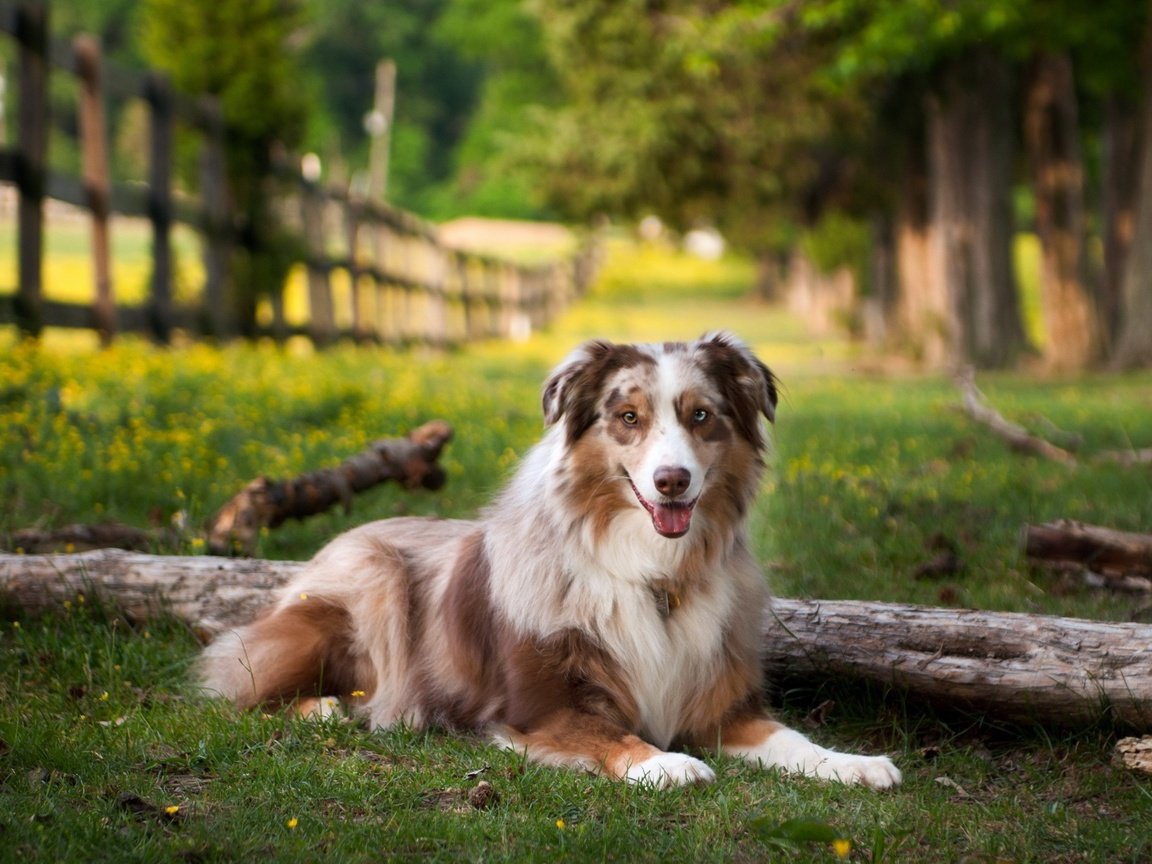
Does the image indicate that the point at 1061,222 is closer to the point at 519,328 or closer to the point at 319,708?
the point at 519,328

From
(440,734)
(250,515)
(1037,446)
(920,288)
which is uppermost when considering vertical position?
(920,288)

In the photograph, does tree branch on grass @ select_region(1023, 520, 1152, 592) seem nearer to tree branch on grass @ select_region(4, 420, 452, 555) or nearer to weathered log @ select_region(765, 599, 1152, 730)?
weathered log @ select_region(765, 599, 1152, 730)

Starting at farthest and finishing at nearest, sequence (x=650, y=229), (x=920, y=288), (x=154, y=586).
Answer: (x=650, y=229)
(x=920, y=288)
(x=154, y=586)

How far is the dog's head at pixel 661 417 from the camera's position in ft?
16.0

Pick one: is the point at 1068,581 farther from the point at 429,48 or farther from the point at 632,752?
the point at 429,48

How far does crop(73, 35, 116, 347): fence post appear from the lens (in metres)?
13.4

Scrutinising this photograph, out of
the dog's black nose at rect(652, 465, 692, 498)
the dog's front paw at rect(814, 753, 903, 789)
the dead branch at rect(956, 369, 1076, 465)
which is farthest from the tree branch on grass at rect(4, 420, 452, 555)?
the dead branch at rect(956, 369, 1076, 465)

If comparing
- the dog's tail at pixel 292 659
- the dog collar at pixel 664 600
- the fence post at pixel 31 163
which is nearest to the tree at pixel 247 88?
the fence post at pixel 31 163

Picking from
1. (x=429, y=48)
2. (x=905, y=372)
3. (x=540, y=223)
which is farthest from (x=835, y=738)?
(x=540, y=223)

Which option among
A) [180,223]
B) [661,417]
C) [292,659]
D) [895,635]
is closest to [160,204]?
[180,223]

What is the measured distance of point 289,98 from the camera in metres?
18.8

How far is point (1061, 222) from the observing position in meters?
22.6

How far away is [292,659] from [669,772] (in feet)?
5.86

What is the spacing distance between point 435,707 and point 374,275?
18988mm
